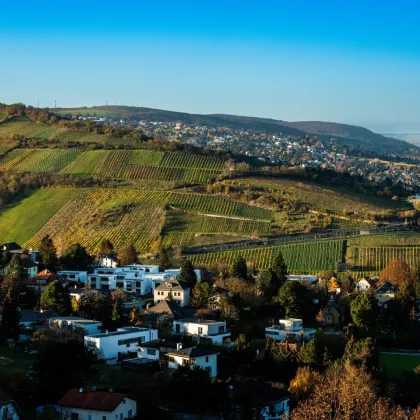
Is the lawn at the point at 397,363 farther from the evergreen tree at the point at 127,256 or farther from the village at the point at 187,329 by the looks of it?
the evergreen tree at the point at 127,256

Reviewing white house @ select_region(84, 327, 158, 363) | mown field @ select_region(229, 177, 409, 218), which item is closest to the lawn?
white house @ select_region(84, 327, 158, 363)

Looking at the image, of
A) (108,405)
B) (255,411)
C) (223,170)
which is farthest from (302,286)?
(223,170)

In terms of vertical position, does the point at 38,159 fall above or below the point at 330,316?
above

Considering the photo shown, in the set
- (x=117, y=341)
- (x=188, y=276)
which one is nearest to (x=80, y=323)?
(x=117, y=341)

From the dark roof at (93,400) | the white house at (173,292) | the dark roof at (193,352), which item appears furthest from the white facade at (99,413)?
the white house at (173,292)

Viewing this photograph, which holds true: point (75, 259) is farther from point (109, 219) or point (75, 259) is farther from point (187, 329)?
point (109, 219)

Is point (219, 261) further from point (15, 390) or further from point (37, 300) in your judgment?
point (15, 390)

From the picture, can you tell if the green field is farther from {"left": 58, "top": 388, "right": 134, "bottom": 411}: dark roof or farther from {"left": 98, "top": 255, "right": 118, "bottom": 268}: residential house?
{"left": 58, "top": 388, "right": 134, "bottom": 411}: dark roof
